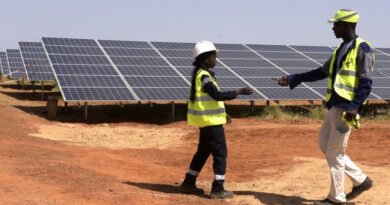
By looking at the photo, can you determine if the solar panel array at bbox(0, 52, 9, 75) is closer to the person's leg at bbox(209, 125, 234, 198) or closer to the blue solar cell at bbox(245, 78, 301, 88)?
the blue solar cell at bbox(245, 78, 301, 88)

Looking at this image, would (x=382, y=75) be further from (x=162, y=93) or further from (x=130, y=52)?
(x=130, y=52)

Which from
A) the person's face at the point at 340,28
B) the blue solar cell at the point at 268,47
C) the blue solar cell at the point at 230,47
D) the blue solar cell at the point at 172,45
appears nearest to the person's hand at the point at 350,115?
the person's face at the point at 340,28

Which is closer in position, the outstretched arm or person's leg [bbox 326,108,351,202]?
person's leg [bbox 326,108,351,202]

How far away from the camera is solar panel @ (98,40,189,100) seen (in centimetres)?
1504

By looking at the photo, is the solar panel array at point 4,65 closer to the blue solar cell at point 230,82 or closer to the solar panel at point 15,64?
the solar panel at point 15,64

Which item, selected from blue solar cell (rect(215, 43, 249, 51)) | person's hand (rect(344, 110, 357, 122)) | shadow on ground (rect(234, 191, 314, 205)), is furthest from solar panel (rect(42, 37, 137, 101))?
person's hand (rect(344, 110, 357, 122))

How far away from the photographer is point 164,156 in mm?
9344

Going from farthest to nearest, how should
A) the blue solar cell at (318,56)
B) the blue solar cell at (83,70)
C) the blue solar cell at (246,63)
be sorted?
the blue solar cell at (318,56) → the blue solar cell at (246,63) → the blue solar cell at (83,70)

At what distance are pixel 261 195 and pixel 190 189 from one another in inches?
30.4

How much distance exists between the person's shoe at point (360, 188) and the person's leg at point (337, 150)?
0.31 meters

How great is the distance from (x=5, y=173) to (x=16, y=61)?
Result: 30.3m

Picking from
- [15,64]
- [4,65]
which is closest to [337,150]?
[15,64]

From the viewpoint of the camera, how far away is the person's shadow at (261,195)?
18.6 feet

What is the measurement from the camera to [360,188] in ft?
18.1
